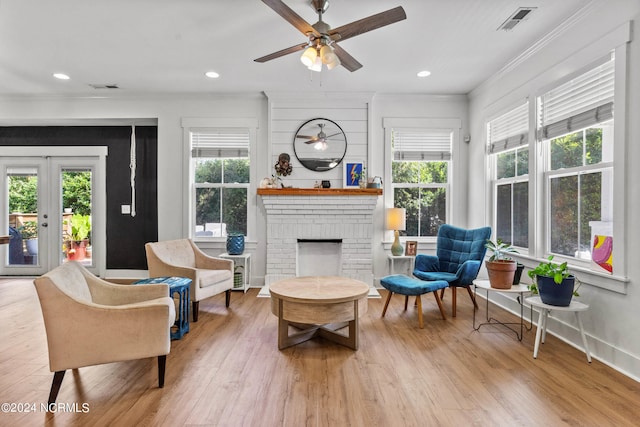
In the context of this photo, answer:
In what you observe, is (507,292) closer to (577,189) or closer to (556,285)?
(556,285)

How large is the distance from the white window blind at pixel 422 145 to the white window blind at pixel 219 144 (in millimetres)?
2249

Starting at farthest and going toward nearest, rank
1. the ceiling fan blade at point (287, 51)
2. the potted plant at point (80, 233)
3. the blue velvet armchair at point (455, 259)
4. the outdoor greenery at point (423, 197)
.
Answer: the potted plant at point (80, 233), the outdoor greenery at point (423, 197), the blue velvet armchair at point (455, 259), the ceiling fan blade at point (287, 51)

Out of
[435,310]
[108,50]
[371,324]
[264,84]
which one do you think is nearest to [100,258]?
[108,50]

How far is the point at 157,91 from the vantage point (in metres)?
4.62

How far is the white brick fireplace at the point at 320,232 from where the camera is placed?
14.9 ft

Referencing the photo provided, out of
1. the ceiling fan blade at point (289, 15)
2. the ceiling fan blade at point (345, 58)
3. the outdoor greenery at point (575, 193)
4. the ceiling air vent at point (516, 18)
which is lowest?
the outdoor greenery at point (575, 193)

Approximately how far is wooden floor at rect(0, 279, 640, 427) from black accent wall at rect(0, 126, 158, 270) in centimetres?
205

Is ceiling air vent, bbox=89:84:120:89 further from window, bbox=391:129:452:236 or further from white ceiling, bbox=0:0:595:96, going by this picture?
window, bbox=391:129:452:236

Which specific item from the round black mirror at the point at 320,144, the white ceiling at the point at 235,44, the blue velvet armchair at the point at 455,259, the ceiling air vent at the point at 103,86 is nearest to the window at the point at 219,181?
the white ceiling at the point at 235,44

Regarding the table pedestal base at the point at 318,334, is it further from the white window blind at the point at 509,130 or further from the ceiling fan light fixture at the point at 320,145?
the white window blind at the point at 509,130

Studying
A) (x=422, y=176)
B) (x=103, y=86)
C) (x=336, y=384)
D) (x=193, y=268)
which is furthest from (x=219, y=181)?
(x=336, y=384)

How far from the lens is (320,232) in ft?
15.1

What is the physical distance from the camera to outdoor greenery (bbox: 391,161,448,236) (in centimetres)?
483

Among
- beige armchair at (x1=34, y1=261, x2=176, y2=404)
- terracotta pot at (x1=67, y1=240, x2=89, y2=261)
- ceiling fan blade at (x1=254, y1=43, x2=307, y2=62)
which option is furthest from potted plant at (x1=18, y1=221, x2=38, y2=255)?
ceiling fan blade at (x1=254, y1=43, x2=307, y2=62)
